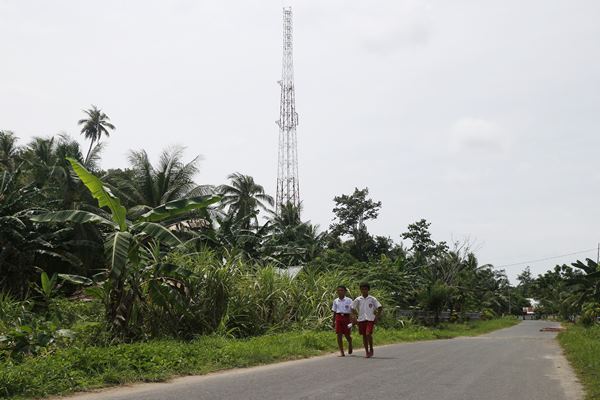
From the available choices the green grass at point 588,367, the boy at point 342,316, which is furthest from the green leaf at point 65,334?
the green grass at point 588,367

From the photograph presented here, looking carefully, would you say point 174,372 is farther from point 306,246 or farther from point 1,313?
point 306,246

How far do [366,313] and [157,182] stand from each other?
2076 centimetres

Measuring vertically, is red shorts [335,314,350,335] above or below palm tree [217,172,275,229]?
below

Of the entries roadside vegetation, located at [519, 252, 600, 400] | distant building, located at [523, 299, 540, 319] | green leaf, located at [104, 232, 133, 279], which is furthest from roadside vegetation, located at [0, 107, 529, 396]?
distant building, located at [523, 299, 540, 319]

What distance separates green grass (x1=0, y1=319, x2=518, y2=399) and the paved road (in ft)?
1.44

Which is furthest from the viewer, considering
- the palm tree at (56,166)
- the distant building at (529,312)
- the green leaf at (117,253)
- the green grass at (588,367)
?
the distant building at (529,312)

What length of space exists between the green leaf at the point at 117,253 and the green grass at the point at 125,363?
6.28 feet

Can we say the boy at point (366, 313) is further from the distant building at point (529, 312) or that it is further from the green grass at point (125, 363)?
the distant building at point (529, 312)

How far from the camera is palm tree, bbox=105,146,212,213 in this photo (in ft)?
99.6

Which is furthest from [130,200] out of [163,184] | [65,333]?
[65,333]

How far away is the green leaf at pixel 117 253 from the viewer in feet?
37.9

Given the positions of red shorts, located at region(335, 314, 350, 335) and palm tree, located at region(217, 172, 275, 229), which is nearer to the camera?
red shorts, located at region(335, 314, 350, 335)

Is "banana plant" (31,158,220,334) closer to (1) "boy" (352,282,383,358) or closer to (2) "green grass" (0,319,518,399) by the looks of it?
(2) "green grass" (0,319,518,399)

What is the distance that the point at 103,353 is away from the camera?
29.7ft
